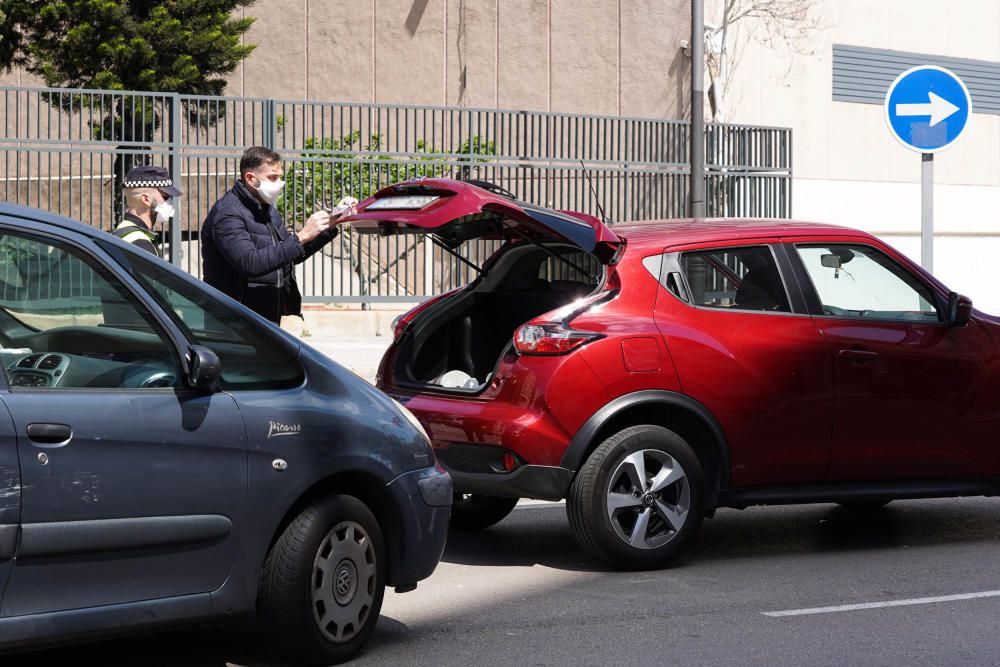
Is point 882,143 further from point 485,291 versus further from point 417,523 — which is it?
point 417,523

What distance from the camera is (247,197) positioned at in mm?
8281

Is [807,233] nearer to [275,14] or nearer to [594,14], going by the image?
[594,14]

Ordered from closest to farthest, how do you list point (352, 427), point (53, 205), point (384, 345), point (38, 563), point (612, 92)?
point (38, 563)
point (352, 427)
point (53, 205)
point (384, 345)
point (612, 92)

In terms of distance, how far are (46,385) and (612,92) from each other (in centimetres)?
2118

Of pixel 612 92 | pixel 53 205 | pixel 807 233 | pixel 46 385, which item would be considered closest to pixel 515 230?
pixel 807 233

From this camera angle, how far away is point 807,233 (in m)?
7.73

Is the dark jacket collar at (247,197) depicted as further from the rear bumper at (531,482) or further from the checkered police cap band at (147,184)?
the rear bumper at (531,482)

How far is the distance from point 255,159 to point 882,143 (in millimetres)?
18823

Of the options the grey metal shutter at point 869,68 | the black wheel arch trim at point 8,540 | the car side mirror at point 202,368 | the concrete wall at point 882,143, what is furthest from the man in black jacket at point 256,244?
the grey metal shutter at point 869,68

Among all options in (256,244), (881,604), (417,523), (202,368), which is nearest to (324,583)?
(417,523)

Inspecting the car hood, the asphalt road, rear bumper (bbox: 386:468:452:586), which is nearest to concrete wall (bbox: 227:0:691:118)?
the asphalt road

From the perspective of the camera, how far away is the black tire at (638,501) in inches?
271

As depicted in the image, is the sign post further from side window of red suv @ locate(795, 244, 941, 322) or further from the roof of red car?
the roof of red car

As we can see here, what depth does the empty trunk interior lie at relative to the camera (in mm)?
7918
